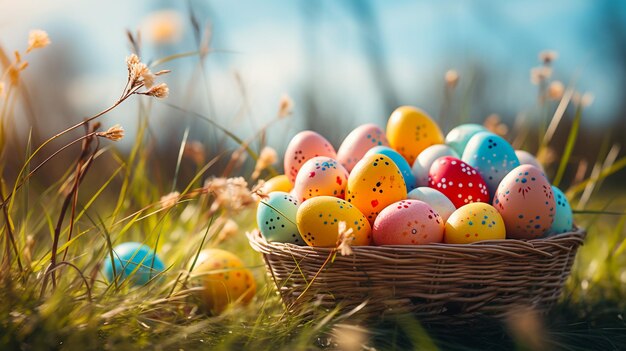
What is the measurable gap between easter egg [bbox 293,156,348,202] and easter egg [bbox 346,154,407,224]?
8 centimetres

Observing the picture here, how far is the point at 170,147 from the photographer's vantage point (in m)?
4.75

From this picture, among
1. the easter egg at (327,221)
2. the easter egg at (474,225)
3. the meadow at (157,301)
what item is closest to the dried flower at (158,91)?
the meadow at (157,301)

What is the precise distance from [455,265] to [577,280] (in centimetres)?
96

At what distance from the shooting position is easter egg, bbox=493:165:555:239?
5.67 feet

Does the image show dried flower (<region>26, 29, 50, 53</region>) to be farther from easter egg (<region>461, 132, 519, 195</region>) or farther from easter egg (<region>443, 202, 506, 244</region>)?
easter egg (<region>461, 132, 519, 195</region>)

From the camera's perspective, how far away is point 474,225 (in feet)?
5.38

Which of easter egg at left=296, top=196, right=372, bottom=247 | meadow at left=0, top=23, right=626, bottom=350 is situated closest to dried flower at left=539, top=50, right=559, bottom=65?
meadow at left=0, top=23, right=626, bottom=350

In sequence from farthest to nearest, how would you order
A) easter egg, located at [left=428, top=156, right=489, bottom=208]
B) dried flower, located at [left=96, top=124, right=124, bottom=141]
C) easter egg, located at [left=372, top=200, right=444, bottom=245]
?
easter egg, located at [left=428, top=156, right=489, bottom=208]
easter egg, located at [left=372, top=200, right=444, bottom=245]
dried flower, located at [left=96, top=124, right=124, bottom=141]

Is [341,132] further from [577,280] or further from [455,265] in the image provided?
[455,265]

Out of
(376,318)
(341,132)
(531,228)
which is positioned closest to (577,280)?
(531,228)

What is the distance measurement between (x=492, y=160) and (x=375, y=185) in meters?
0.46

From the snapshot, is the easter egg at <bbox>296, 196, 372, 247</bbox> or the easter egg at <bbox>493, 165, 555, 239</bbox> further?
the easter egg at <bbox>493, 165, 555, 239</bbox>

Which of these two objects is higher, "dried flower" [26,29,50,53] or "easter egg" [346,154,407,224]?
"dried flower" [26,29,50,53]

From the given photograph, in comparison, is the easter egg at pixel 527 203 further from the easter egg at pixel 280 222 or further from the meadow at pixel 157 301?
the easter egg at pixel 280 222
